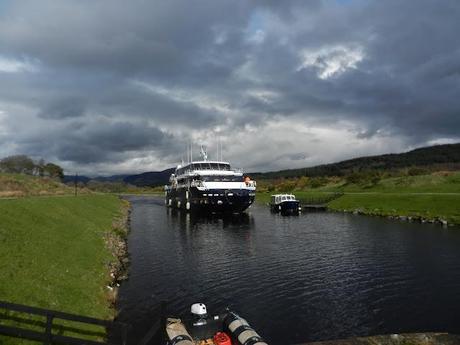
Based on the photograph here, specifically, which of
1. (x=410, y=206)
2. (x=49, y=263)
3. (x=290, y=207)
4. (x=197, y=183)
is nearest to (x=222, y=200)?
(x=197, y=183)

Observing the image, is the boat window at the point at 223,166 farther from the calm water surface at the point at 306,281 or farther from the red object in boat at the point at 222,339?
the red object in boat at the point at 222,339

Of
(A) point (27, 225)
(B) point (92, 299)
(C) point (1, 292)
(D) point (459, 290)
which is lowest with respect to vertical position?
(D) point (459, 290)

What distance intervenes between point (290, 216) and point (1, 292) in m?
75.2

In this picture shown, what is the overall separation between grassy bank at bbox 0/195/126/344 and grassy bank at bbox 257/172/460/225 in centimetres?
5734

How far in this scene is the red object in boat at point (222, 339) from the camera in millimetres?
18391

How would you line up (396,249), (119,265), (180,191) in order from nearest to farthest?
(119,265) → (396,249) → (180,191)

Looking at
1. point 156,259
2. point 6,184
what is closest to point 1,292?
point 156,259

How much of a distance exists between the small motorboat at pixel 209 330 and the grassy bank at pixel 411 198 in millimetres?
56105

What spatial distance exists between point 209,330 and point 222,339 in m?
1.87

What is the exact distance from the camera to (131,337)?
20781mm

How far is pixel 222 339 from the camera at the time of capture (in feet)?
60.8

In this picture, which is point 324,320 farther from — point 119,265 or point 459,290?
point 119,265

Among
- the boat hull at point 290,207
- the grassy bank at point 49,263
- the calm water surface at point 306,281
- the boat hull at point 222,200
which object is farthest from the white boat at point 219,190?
the grassy bank at point 49,263

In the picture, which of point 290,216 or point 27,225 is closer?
point 27,225
